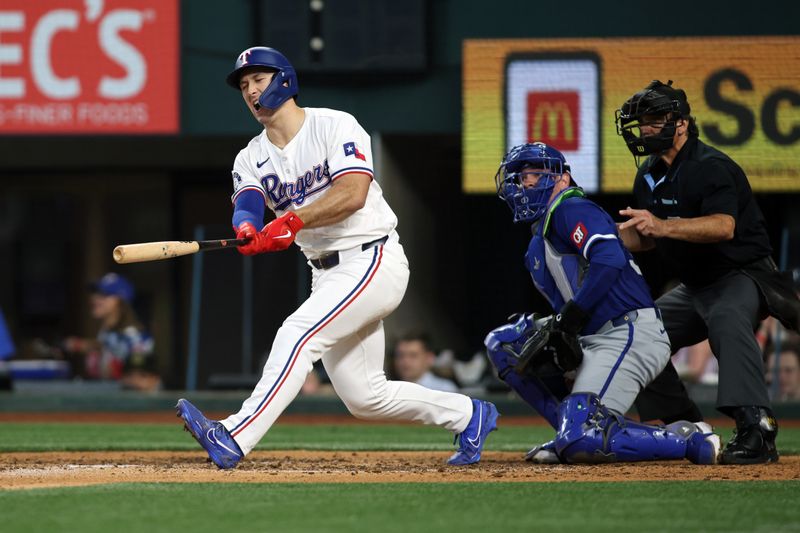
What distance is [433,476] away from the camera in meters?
5.22

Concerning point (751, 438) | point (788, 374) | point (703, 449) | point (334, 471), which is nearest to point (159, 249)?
point (334, 471)

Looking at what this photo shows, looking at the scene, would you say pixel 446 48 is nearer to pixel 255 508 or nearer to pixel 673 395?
pixel 673 395

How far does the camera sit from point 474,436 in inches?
222

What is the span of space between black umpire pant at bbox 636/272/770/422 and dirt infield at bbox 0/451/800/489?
33 cm

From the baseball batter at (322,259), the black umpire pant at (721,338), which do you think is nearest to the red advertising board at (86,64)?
the baseball batter at (322,259)

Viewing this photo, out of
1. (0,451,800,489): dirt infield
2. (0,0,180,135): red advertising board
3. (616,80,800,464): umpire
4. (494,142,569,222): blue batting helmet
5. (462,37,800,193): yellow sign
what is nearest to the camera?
(0,451,800,489): dirt infield

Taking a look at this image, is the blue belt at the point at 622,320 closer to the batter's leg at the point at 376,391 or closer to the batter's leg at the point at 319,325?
the batter's leg at the point at 376,391

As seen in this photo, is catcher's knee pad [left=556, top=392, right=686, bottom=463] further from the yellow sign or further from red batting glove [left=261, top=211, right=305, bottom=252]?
the yellow sign

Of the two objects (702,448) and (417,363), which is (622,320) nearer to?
(702,448)

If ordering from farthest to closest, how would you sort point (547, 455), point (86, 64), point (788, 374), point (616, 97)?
point (86, 64), point (616, 97), point (788, 374), point (547, 455)

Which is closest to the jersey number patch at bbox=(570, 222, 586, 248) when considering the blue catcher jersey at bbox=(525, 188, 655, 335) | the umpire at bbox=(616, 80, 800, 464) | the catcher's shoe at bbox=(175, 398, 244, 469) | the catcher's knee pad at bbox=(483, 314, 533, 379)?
the blue catcher jersey at bbox=(525, 188, 655, 335)

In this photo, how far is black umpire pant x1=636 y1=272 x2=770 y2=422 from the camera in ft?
18.4

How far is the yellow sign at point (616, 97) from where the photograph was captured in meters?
10.8

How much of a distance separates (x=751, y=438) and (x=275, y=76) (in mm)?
2396
